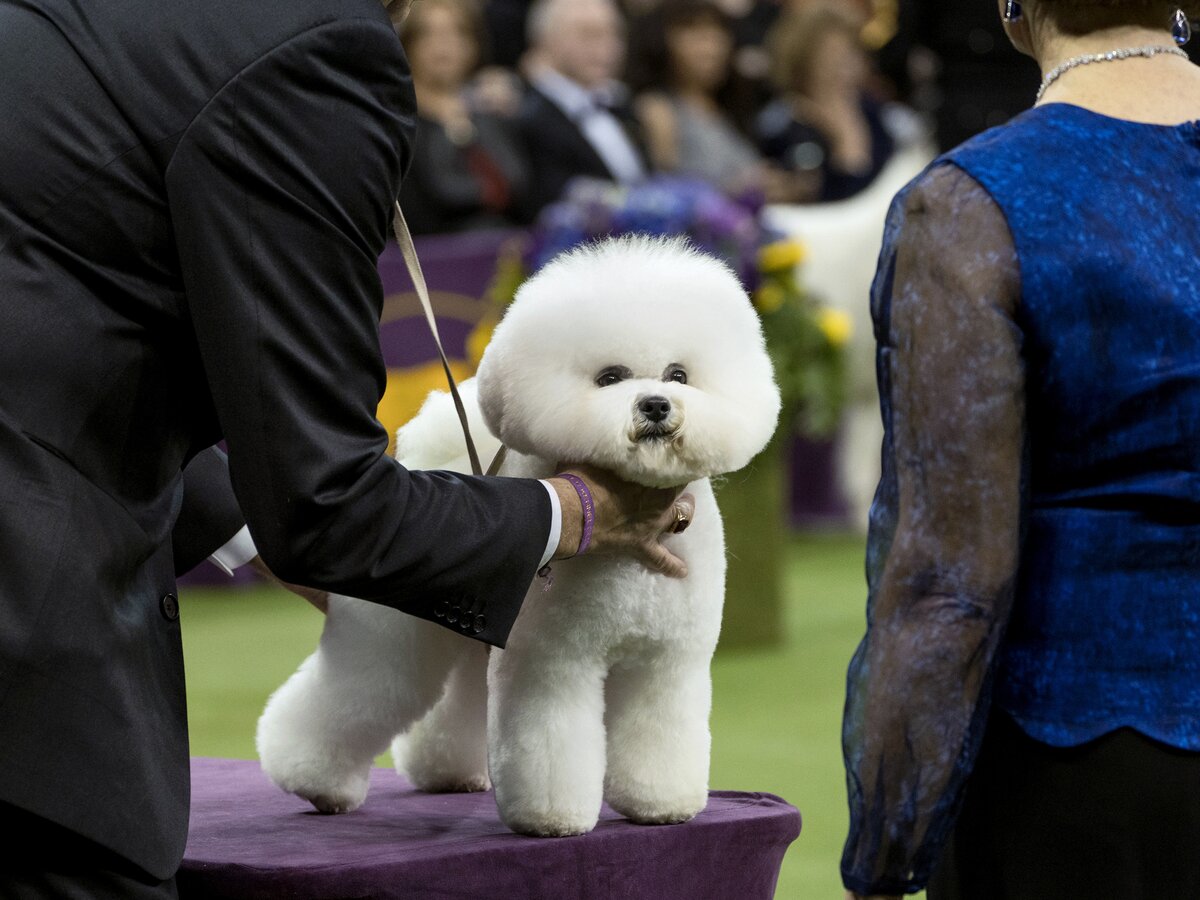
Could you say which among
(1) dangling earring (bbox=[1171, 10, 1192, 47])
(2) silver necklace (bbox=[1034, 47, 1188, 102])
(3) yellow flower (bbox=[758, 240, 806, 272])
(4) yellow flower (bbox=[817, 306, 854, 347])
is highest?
(1) dangling earring (bbox=[1171, 10, 1192, 47])

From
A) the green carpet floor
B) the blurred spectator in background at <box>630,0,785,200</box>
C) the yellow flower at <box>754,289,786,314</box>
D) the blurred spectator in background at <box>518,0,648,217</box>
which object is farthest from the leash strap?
the blurred spectator in background at <box>630,0,785,200</box>

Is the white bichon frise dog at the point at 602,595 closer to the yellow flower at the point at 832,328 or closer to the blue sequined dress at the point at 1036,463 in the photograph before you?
the blue sequined dress at the point at 1036,463

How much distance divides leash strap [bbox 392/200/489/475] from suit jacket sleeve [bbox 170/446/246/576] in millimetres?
270

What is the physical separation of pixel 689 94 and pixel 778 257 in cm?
305

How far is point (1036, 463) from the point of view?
4.26 ft

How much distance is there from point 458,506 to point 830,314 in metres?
3.60

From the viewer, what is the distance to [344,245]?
1.47m

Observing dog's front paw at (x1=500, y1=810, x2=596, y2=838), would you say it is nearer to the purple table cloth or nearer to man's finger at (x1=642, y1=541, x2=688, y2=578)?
the purple table cloth

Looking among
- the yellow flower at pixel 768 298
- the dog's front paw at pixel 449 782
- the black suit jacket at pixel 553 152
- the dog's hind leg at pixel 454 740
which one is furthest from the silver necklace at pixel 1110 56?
the black suit jacket at pixel 553 152

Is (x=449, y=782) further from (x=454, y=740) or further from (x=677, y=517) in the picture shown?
(x=677, y=517)

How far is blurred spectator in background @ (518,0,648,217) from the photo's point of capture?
6828mm

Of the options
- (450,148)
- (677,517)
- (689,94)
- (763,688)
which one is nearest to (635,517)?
(677,517)

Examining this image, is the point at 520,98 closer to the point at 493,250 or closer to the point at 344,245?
the point at 493,250

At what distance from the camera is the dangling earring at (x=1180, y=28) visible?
1351 millimetres
